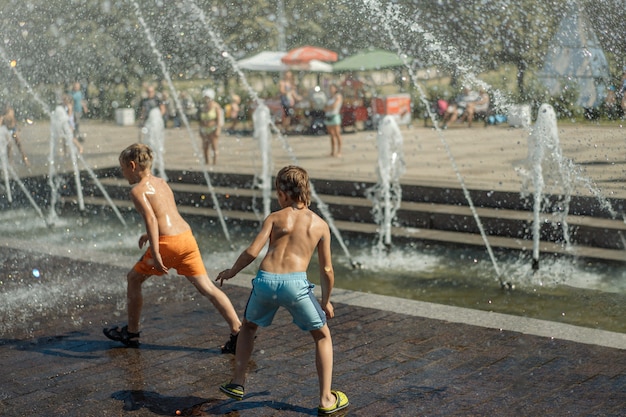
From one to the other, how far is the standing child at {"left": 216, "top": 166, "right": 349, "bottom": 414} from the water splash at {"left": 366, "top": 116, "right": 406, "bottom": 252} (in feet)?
19.6

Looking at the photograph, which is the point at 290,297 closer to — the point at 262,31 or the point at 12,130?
the point at 12,130

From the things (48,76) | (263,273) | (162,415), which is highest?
(48,76)

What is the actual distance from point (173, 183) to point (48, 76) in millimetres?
18783

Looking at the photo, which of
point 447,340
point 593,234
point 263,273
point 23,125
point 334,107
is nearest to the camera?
point 263,273

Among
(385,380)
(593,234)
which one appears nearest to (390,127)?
(593,234)

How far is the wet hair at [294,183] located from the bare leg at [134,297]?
1614 mm

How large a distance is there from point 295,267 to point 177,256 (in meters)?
1.31

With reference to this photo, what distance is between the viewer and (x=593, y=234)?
9.28 meters

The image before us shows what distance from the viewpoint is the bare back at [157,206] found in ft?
18.2

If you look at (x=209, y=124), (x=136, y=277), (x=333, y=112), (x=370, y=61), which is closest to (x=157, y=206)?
(x=136, y=277)

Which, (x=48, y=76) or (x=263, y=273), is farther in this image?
(x=48, y=76)

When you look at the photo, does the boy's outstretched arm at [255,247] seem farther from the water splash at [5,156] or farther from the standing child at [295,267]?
the water splash at [5,156]

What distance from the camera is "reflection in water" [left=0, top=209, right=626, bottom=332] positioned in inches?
292

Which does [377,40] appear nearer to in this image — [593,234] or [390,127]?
[390,127]
